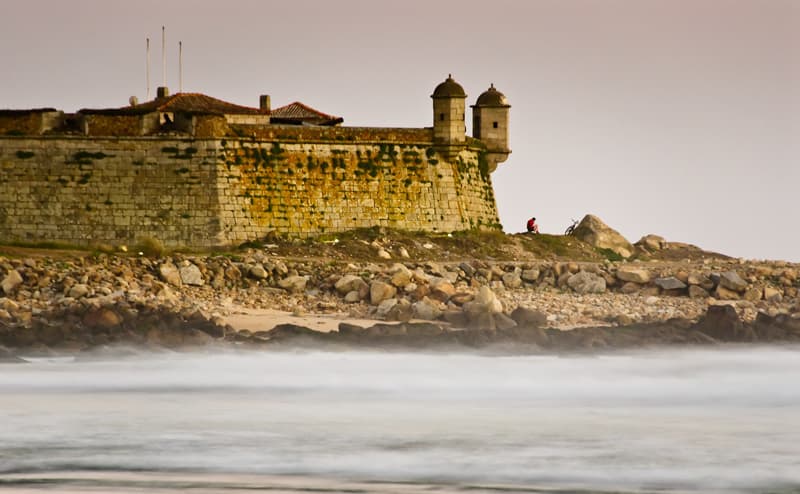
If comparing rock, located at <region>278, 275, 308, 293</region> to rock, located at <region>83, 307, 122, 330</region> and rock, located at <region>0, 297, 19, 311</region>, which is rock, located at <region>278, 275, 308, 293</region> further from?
rock, located at <region>0, 297, 19, 311</region>

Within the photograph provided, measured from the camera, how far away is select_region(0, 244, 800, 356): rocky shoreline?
30.7 m

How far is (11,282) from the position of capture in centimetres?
3291

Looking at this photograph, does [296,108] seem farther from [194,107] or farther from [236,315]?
[236,315]

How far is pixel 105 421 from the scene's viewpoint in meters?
23.8

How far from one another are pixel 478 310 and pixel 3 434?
1162cm

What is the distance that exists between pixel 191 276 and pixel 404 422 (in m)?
11.1

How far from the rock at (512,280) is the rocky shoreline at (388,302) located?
0.04 metres

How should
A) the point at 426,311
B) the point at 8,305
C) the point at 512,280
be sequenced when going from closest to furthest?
the point at 8,305 → the point at 426,311 → the point at 512,280

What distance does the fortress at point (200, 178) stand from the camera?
39344 mm

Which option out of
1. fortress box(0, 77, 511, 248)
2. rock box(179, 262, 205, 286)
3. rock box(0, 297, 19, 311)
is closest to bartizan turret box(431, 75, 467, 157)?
fortress box(0, 77, 511, 248)

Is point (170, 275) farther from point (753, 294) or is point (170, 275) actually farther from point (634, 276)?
Result: point (753, 294)

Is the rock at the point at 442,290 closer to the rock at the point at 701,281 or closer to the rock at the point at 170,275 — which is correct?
the rock at the point at 170,275

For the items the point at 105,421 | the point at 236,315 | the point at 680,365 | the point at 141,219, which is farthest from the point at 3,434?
the point at 141,219

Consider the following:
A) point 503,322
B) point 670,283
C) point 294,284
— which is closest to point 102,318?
point 294,284
